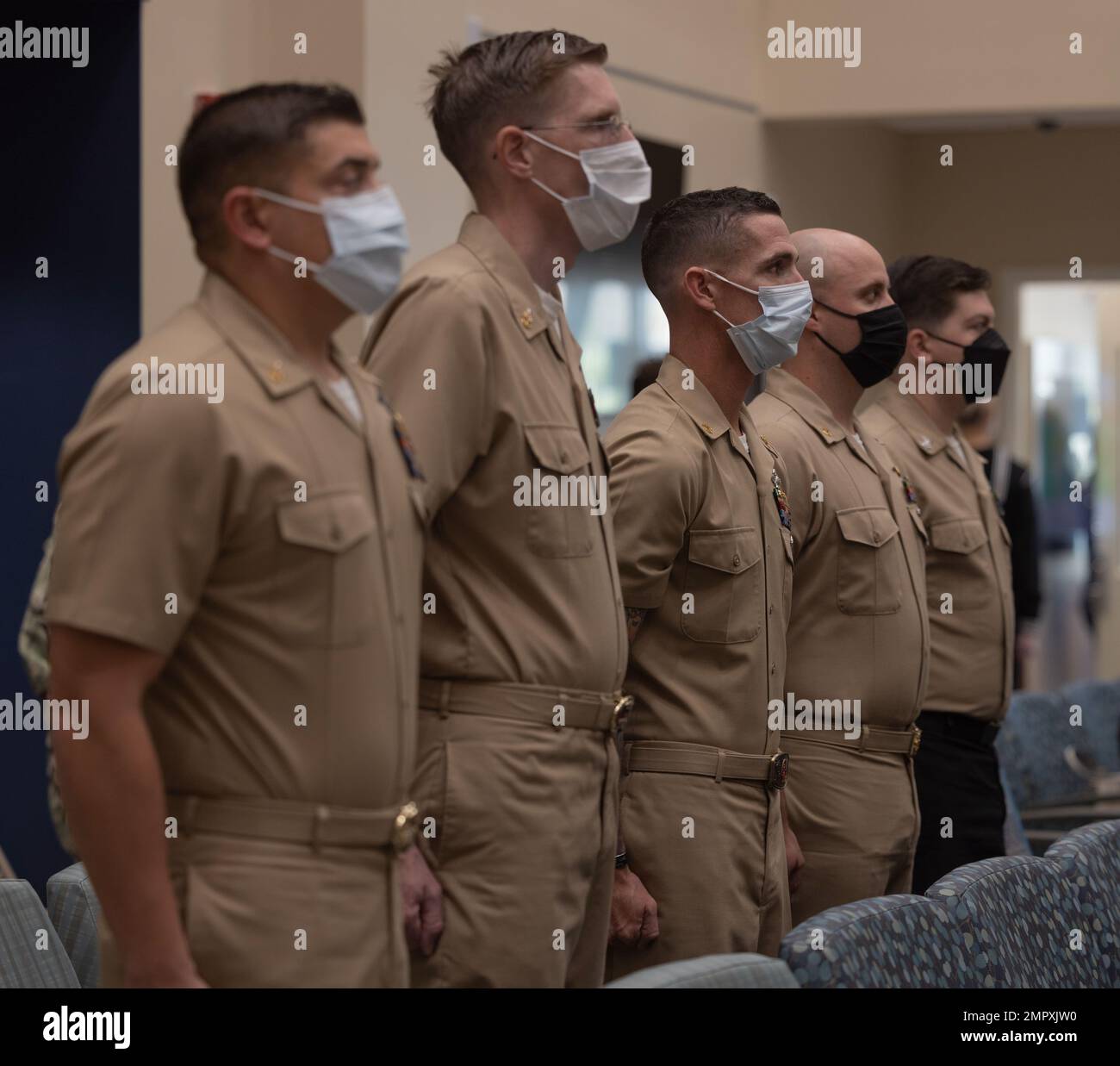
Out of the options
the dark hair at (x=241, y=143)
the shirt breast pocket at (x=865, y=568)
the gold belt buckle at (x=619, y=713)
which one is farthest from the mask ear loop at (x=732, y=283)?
the dark hair at (x=241, y=143)

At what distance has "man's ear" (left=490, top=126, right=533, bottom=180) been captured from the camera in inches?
93.0

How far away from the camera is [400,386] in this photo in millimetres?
2168

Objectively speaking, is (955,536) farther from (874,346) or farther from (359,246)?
(359,246)

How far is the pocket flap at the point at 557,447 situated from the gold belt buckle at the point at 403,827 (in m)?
0.56

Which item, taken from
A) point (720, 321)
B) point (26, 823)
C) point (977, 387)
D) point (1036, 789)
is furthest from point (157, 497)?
point (1036, 789)

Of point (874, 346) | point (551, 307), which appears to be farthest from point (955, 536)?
point (551, 307)

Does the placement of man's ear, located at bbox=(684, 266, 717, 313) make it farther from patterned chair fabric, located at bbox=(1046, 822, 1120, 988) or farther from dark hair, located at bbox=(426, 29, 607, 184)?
patterned chair fabric, located at bbox=(1046, 822, 1120, 988)

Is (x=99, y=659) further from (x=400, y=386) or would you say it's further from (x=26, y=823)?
(x=26, y=823)

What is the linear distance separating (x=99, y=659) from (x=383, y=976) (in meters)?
0.47

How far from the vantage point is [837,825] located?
3076mm

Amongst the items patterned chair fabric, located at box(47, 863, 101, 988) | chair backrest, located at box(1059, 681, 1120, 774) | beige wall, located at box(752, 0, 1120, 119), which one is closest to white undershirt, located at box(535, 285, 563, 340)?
patterned chair fabric, located at box(47, 863, 101, 988)

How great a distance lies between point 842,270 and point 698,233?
0.64 metres

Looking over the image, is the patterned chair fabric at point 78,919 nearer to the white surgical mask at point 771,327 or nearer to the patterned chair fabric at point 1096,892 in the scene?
the white surgical mask at point 771,327

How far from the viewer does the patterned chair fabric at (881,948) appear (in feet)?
6.66
